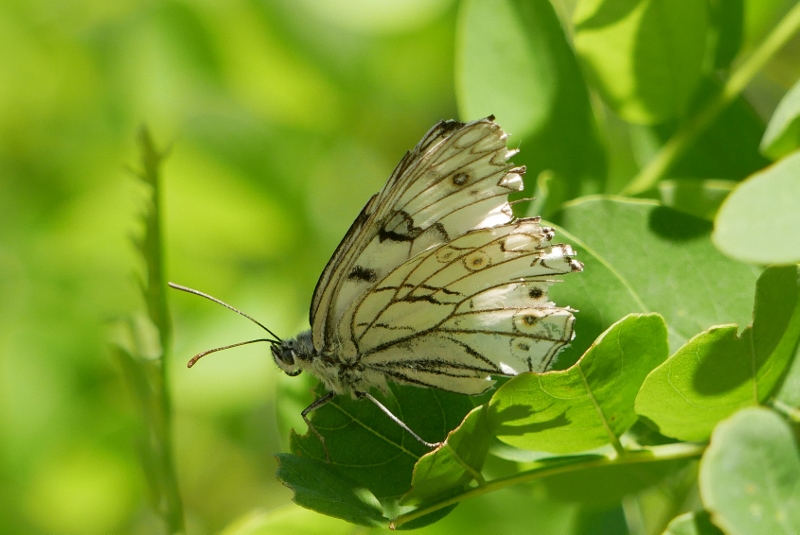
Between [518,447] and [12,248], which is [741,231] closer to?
[518,447]

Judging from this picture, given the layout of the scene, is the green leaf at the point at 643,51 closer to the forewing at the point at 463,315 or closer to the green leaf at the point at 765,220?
the forewing at the point at 463,315

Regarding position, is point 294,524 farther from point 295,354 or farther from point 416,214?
point 416,214

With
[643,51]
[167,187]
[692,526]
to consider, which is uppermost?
[167,187]

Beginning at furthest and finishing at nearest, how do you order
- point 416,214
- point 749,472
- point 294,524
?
point 416,214
point 294,524
point 749,472

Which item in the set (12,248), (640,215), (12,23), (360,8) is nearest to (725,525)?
(640,215)

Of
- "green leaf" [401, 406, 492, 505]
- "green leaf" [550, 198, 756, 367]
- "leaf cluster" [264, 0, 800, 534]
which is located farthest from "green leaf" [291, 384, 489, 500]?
"green leaf" [550, 198, 756, 367]

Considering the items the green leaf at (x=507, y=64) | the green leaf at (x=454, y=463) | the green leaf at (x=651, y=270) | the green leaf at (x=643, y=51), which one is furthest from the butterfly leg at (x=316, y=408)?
the green leaf at (x=643, y=51)

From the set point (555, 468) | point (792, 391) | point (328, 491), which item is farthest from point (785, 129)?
point (328, 491)
